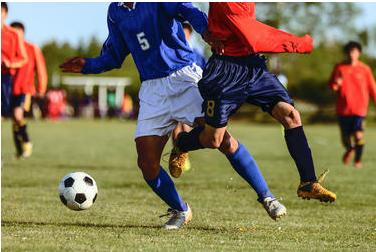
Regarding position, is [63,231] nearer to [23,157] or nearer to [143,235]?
[143,235]

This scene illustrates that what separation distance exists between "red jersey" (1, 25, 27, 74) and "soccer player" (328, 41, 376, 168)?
5470mm

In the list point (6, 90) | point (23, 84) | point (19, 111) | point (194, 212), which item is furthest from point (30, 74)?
point (194, 212)

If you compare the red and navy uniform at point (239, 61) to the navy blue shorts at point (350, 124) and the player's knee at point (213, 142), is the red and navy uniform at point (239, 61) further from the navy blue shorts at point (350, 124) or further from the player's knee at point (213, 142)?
the navy blue shorts at point (350, 124)

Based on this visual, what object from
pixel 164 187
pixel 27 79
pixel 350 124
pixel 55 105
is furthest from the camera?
pixel 55 105

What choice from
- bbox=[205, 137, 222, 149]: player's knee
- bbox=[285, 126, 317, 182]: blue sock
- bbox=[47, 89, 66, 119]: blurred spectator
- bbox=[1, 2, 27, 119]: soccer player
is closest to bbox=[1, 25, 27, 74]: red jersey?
bbox=[1, 2, 27, 119]: soccer player

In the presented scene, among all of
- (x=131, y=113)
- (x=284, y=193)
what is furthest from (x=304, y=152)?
(x=131, y=113)

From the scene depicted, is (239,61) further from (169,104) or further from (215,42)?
(169,104)

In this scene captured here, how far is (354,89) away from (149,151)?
787 cm

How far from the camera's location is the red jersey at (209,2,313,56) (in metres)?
4.96

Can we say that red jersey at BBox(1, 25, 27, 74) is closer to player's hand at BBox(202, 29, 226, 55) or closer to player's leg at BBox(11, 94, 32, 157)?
player's leg at BBox(11, 94, 32, 157)

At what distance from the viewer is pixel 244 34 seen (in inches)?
195

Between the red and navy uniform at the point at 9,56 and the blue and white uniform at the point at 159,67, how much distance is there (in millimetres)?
5509

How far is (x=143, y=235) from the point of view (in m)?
5.12

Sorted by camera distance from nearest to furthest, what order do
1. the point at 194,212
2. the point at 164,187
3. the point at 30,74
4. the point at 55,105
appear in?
1. the point at 164,187
2. the point at 194,212
3. the point at 30,74
4. the point at 55,105
